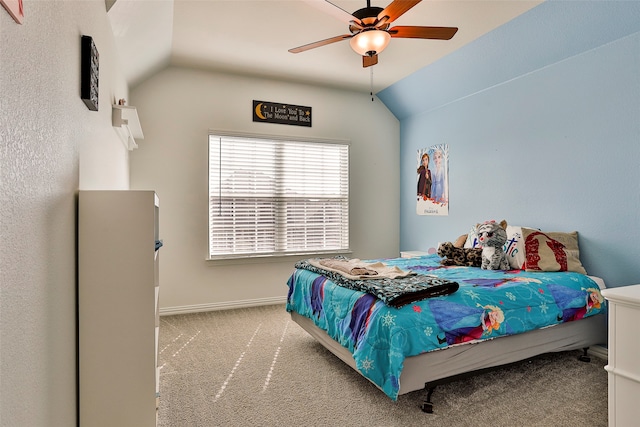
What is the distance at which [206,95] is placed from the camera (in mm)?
4293

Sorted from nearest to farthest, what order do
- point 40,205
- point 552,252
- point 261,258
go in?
point 40,205
point 552,252
point 261,258

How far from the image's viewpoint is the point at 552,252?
299 cm

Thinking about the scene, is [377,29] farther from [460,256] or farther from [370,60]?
[460,256]

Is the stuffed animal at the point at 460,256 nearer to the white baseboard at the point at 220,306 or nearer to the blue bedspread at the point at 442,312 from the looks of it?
the blue bedspread at the point at 442,312

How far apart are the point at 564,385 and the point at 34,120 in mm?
3102

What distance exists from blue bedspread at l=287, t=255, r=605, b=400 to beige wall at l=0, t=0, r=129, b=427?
143 cm

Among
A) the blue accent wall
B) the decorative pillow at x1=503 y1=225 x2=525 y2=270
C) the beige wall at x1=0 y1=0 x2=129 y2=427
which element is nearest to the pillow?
the decorative pillow at x1=503 y1=225 x2=525 y2=270

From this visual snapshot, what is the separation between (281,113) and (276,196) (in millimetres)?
1034

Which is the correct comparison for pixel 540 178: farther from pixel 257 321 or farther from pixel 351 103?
pixel 257 321

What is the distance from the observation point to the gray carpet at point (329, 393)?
2.04 m

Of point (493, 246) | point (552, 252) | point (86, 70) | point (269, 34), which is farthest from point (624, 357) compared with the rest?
point (269, 34)

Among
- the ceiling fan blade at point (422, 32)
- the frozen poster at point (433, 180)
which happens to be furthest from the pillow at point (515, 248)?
the ceiling fan blade at point (422, 32)

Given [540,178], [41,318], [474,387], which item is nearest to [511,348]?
[474,387]

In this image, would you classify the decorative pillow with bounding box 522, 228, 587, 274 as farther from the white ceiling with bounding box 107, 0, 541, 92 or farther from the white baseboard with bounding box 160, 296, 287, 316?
the white baseboard with bounding box 160, 296, 287, 316
